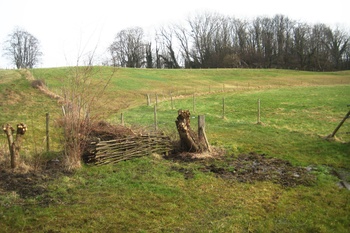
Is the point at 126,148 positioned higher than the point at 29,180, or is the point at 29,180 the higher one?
the point at 126,148

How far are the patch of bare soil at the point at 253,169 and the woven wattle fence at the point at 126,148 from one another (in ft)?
1.91

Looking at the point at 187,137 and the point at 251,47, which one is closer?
the point at 187,137

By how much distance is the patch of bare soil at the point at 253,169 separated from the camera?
779cm

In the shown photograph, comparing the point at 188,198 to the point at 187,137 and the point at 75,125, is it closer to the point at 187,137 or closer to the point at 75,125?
the point at 187,137

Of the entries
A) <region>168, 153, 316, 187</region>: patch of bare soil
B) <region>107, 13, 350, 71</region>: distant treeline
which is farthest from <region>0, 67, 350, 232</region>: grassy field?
<region>107, 13, 350, 71</region>: distant treeline

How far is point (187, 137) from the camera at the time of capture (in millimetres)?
9844

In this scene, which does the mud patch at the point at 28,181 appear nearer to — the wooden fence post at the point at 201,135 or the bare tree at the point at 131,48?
the wooden fence post at the point at 201,135

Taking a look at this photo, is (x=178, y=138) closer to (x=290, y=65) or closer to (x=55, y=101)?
(x=55, y=101)

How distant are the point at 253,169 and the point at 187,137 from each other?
2326mm

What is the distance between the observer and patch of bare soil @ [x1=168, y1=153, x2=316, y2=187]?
25.5 ft

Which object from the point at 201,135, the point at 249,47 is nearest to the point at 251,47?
the point at 249,47

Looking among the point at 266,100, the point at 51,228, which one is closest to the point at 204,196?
the point at 51,228

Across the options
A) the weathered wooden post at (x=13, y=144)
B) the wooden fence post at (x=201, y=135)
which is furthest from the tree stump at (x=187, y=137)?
the weathered wooden post at (x=13, y=144)

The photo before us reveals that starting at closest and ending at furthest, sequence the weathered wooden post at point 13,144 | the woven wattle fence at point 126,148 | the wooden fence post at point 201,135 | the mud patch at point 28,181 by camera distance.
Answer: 1. the mud patch at point 28,181
2. the weathered wooden post at point 13,144
3. the woven wattle fence at point 126,148
4. the wooden fence post at point 201,135
